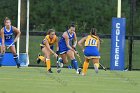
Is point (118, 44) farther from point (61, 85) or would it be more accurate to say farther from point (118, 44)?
point (61, 85)

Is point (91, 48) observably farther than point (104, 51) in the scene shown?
No

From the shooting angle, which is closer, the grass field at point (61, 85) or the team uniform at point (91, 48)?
the grass field at point (61, 85)

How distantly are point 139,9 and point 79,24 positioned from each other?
4226 mm

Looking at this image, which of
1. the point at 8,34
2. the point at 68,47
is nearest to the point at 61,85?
the point at 68,47

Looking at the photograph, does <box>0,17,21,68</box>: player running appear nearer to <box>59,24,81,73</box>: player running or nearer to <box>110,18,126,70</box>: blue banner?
<box>59,24,81,73</box>: player running

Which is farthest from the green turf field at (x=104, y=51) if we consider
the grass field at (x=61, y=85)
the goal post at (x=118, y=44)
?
the grass field at (x=61, y=85)

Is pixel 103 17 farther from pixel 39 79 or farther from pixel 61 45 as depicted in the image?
pixel 39 79

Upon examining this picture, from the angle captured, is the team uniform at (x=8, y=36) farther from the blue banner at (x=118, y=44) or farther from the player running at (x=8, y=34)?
the blue banner at (x=118, y=44)

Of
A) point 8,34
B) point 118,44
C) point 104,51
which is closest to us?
point 8,34

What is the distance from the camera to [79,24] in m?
34.5

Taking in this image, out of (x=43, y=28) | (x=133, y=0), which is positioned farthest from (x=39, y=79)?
(x=43, y=28)

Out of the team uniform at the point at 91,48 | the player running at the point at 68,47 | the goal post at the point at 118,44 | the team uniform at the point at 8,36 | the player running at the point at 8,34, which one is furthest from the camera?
the goal post at the point at 118,44

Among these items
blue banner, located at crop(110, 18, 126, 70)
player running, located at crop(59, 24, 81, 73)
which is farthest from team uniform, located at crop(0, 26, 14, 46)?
blue banner, located at crop(110, 18, 126, 70)

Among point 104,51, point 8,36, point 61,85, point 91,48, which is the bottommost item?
point 61,85
